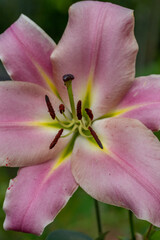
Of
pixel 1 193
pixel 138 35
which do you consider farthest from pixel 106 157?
pixel 138 35

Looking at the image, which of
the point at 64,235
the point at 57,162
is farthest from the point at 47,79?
the point at 64,235

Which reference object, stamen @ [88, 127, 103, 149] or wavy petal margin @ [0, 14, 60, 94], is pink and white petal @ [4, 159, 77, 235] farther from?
wavy petal margin @ [0, 14, 60, 94]

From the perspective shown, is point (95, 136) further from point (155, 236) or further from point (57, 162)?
point (155, 236)

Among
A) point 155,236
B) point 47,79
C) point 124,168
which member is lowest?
point 155,236

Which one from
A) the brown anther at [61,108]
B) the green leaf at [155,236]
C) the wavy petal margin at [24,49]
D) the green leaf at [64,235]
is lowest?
the green leaf at [155,236]

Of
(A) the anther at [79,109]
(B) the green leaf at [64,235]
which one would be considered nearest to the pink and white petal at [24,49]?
(A) the anther at [79,109]

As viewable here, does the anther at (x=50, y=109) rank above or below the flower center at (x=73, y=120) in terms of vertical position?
above

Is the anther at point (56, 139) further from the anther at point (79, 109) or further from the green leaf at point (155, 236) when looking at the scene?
the green leaf at point (155, 236)

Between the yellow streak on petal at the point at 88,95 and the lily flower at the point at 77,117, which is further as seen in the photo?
the yellow streak on petal at the point at 88,95
